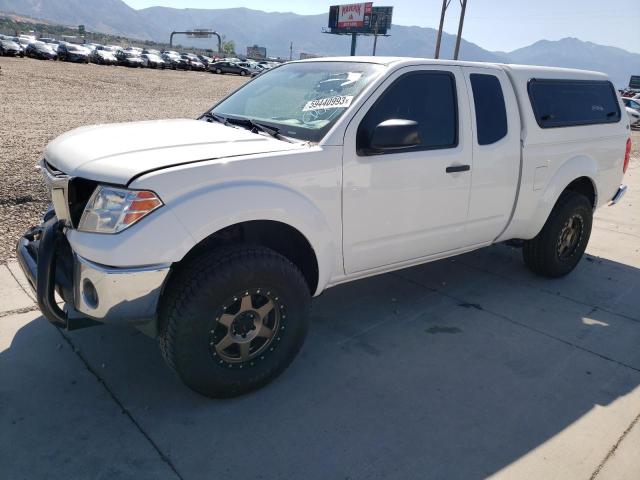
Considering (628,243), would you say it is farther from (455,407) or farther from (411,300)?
(455,407)

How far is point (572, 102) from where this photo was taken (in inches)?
188

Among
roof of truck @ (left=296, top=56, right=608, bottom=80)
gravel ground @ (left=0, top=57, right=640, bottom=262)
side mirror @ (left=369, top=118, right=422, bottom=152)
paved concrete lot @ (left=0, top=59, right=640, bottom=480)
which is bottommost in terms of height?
paved concrete lot @ (left=0, top=59, right=640, bottom=480)

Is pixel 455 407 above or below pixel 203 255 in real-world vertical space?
below

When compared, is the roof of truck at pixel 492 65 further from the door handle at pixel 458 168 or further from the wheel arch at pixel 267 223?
the wheel arch at pixel 267 223

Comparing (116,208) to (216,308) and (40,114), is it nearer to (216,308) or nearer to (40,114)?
(216,308)

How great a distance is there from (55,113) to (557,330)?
41.2ft

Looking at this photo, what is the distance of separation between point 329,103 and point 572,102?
266 cm

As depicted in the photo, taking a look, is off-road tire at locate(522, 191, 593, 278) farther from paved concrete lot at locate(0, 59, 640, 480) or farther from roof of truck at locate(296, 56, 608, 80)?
roof of truck at locate(296, 56, 608, 80)

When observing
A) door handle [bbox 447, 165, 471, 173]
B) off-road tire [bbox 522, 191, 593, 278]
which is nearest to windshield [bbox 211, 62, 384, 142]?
door handle [bbox 447, 165, 471, 173]

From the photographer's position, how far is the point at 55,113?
12.8 meters

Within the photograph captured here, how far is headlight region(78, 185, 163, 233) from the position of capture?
2469 mm

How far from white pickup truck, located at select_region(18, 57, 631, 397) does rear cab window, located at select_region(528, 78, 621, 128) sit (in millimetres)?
28

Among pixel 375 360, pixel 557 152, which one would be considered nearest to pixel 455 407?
pixel 375 360

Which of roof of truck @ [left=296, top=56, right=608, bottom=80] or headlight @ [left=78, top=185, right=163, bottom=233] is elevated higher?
roof of truck @ [left=296, top=56, right=608, bottom=80]
